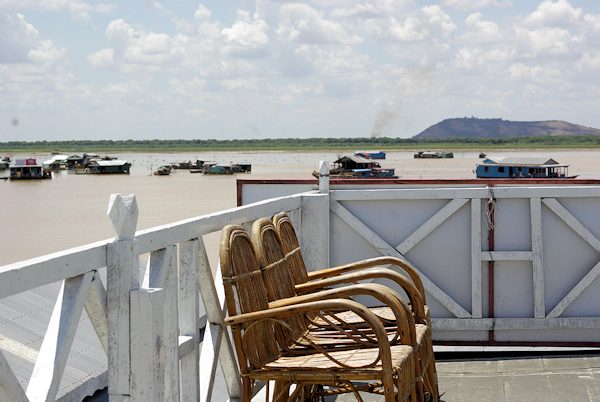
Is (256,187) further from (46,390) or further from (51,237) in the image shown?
(51,237)

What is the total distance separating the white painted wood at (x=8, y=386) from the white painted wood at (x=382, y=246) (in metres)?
3.99

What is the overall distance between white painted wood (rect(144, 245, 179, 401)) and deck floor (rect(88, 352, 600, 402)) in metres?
1.51

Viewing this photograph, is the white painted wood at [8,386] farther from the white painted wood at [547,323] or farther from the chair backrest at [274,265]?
the white painted wood at [547,323]

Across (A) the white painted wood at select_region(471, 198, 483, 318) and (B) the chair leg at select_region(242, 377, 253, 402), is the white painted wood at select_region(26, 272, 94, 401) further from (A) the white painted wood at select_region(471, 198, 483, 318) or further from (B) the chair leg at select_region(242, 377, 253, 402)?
(A) the white painted wood at select_region(471, 198, 483, 318)

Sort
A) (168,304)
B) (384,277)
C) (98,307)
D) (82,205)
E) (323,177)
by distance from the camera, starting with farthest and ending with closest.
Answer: (82,205) → (323,177) → (384,277) → (168,304) → (98,307)

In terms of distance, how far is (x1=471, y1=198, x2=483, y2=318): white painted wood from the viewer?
6191mm

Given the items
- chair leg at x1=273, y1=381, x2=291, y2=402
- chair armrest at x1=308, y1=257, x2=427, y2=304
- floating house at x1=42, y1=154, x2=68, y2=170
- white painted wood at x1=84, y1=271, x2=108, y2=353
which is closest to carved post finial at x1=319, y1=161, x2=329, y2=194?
chair armrest at x1=308, y1=257, x2=427, y2=304

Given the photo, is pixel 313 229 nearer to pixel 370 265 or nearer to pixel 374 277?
pixel 370 265

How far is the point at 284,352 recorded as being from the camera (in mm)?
3984

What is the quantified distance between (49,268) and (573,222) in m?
4.31

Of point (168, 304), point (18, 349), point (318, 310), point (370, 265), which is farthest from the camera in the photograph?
point (370, 265)

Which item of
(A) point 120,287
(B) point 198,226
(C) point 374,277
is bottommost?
(C) point 374,277

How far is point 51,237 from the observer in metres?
44.2

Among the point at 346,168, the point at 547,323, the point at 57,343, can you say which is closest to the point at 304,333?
the point at 57,343
